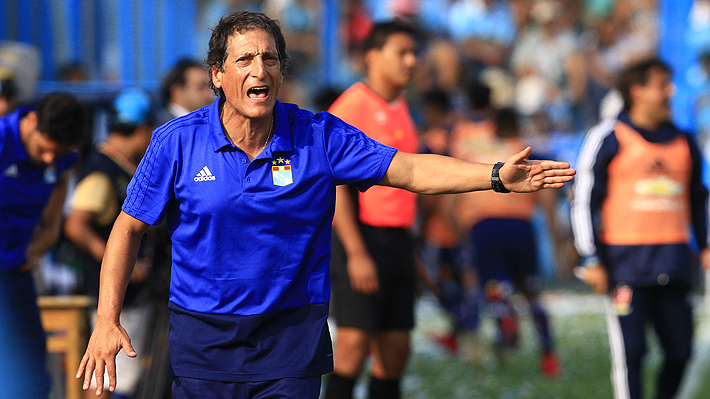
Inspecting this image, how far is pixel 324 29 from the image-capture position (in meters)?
12.8

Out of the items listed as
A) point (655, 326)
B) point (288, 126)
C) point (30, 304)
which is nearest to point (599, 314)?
point (655, 326)

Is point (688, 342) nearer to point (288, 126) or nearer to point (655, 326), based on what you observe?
point (655, 326)

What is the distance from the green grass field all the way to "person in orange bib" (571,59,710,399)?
150cm

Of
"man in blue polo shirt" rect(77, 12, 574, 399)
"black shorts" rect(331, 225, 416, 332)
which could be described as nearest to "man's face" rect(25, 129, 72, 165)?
"black shorts" rect(331, 225, 416, 332)

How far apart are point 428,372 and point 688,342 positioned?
288 cm

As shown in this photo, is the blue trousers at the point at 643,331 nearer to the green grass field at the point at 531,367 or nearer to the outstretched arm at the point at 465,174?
the green grass field at the point at 531,367

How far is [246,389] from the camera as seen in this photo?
3.23 metres

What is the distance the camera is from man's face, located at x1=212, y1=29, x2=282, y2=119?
10.4 ft

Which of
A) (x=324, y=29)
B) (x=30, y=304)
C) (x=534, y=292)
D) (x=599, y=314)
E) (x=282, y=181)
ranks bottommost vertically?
(x=599, y=314)

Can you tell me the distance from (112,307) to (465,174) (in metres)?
1.30

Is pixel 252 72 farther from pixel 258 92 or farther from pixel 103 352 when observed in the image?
pixel 103 352

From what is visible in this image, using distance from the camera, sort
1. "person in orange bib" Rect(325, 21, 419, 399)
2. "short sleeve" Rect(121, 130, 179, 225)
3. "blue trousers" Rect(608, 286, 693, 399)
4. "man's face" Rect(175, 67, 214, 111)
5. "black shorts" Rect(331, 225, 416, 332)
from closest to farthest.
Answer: "short sleeve" Rect(121, 130, 179, 225), "person in orange bib" Rect(325, 21, 419, 399), "black shorts" Rect(331, 225, 416, 332), "blue trousers" Rect(608, 286, 693, 399), "man's face" Rect(175, 67, 214, 111)

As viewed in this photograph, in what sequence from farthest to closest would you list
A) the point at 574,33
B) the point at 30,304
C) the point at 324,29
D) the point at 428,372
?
the point at 574,33 → the point at 324,29 → the point at 428,372 → the point at 30,304

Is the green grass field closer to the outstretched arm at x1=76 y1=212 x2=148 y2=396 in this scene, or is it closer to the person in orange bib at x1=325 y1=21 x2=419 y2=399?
the person in orange bib at x1=325 y1=21 x2=419 y2=399
